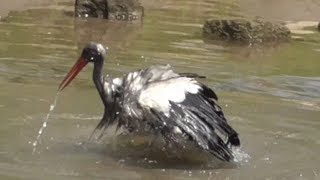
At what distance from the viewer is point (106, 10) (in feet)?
57.0

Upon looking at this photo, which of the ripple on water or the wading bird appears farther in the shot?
the ripple on water

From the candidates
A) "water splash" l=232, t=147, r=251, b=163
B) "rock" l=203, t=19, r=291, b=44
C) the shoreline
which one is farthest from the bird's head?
the shoreline

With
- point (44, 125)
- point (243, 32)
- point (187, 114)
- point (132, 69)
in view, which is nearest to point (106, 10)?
point (243, 32)

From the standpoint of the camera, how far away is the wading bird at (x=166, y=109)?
6.80m

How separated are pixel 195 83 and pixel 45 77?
3554mm

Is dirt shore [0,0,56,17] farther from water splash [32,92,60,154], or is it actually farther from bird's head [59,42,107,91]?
bird's head [59,42,107,91]

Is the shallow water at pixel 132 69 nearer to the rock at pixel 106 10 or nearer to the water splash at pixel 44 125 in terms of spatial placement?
the water splash at pixel 44 125

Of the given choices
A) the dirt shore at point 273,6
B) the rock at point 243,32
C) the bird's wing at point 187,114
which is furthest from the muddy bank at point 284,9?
the bird's wing at point 187,114

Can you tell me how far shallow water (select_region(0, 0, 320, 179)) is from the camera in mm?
6855

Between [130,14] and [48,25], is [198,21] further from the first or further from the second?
[48,25]

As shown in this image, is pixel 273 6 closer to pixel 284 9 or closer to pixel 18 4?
pixel 284 9

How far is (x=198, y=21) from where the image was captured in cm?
1789

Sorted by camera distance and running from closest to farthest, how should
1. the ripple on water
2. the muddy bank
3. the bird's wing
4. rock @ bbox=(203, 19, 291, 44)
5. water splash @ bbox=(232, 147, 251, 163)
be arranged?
the bird's wing, water splash @ bbox=(232, 147, 251, 163), the ripple on water, rock @ bbox=(203, 19, 291, 44), the muddy bank

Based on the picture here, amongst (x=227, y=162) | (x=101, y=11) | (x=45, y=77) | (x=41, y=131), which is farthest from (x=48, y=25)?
(x=227, y=162)
